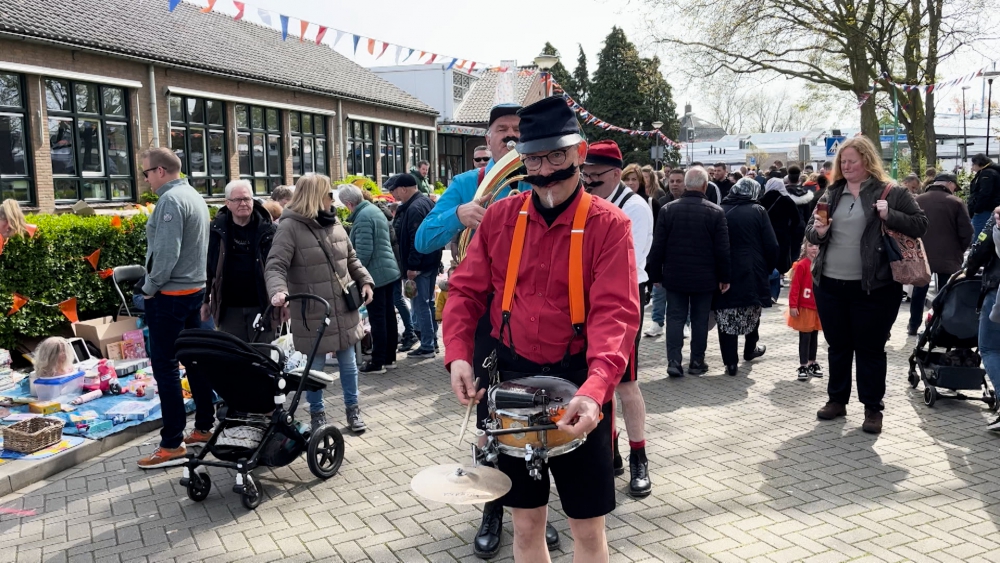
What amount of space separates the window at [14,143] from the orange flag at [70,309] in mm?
10216

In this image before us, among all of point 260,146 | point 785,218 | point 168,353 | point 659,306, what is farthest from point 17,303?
point 260,146

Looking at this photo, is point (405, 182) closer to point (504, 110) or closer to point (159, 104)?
point (504, 110)

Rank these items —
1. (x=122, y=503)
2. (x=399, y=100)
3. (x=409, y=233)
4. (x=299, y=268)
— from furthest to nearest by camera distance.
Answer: (x=399, y=100), (x=409, y=233), (x=299, y=268), (x=122, y=503)

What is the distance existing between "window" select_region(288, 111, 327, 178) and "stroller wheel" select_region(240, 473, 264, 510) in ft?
78.4

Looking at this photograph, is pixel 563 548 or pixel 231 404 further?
pixel 231 404

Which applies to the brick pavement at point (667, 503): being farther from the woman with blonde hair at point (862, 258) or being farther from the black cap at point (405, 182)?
the black cap at point (405, 182)

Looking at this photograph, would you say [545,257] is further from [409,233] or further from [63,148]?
[63,148]

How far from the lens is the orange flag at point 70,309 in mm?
8227

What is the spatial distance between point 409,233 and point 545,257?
20.2 ft

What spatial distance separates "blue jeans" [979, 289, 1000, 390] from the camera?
5.64 meters

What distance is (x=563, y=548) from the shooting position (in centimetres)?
404

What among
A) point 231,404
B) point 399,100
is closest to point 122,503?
point 231,404

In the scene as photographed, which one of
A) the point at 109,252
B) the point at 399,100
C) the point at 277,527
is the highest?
the point at 399,100

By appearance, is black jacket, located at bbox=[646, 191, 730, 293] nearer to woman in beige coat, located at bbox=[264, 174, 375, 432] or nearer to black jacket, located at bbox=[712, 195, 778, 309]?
black jacket, located at bbox=[712, 195, 778, 309]
